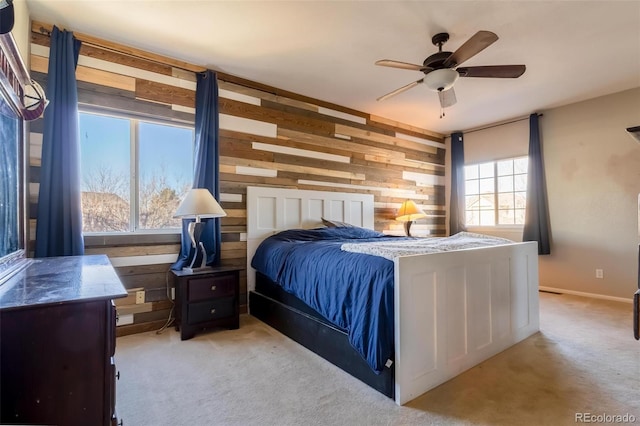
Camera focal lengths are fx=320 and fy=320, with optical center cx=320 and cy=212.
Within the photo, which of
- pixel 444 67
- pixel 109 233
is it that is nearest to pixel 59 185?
pixel 109 233

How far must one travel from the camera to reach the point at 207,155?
317 cm

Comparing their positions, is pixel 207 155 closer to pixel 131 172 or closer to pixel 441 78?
pixel 131 172

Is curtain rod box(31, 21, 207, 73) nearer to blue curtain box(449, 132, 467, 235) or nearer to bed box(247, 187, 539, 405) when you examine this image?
bed box(247, 187, 539, 405)

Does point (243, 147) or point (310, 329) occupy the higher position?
point (243, 147)

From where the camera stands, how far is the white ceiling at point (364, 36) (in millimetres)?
2371

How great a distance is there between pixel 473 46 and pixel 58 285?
8.66 feet

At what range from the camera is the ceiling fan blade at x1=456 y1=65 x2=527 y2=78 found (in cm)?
252

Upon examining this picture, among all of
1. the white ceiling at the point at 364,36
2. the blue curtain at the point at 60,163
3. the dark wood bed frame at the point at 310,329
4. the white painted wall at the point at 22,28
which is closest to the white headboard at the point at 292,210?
the dark wood bed frame at the point at 310,329

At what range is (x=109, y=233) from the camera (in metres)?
2.81

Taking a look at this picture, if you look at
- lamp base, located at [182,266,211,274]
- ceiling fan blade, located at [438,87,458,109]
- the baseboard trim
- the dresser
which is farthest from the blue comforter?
the baseboard trim

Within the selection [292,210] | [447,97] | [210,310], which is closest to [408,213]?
[292,210]

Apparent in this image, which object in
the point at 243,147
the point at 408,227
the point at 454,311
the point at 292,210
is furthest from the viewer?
the point at 408,227

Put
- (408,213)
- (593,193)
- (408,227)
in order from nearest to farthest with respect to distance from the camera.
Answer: (593,193)
(408,213)
(408,227)

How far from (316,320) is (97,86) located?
2.71 metres
